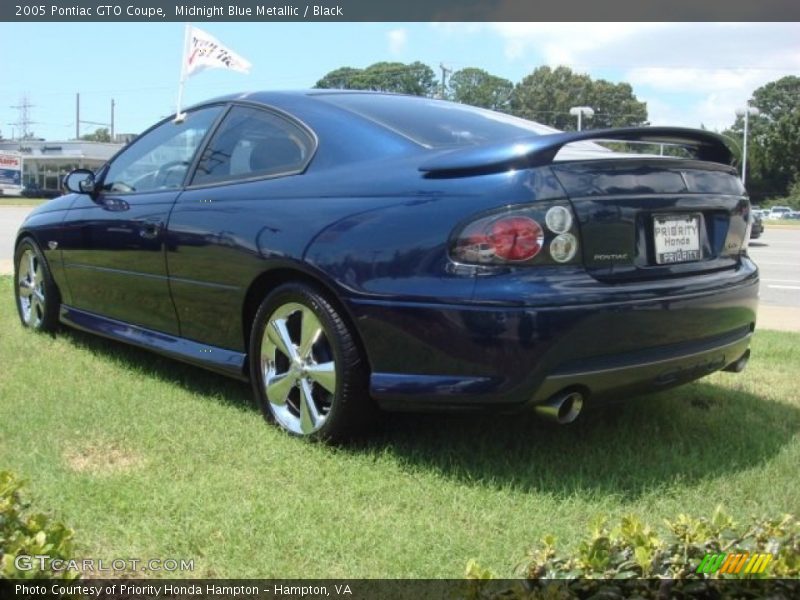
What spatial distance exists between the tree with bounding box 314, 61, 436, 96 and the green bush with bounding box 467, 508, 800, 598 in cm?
5339

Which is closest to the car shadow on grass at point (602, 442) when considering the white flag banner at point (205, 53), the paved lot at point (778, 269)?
the paved lot at point (778, 269)

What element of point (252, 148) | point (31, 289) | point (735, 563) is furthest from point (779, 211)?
point (735, 563)

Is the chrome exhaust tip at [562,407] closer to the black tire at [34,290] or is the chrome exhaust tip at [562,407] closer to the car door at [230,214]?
the car door at [230,214]

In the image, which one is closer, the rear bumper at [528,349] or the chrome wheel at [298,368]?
the rear bumper at [528,349]

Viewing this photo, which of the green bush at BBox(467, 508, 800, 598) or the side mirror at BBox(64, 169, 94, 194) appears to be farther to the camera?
the side mirror at BBox(64, 169, 94, 194)

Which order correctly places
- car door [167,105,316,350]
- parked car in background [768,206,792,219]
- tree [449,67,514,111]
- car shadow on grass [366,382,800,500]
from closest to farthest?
car shadow on grass [366,382,800,500] < car door [167,105,316,350] < parked car in background [768,206,792,219] < tree [449,67,514,111]

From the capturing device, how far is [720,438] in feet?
11.1

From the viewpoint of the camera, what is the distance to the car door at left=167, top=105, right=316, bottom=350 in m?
3.46

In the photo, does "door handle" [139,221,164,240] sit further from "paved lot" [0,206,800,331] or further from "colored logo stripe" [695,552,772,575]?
"paved lot" [0,206,800,331]

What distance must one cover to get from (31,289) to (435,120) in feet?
11.1

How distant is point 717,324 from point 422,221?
1.29 metres

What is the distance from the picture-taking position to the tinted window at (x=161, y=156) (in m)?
4.18

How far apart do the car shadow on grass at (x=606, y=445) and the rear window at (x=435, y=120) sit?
1.16 meters

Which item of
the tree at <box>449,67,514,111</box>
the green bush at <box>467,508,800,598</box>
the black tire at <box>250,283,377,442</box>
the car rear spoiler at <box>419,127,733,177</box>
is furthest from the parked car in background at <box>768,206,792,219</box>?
the green bush at <box>467,508,800,598</box>
